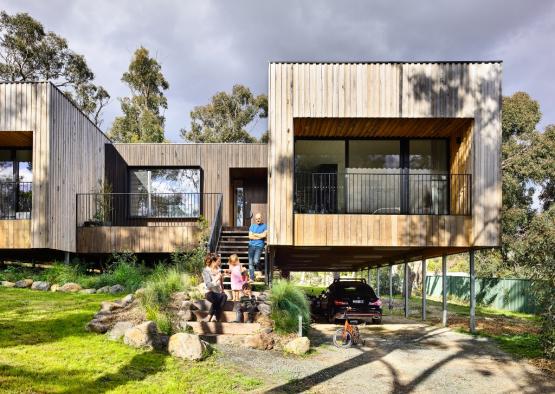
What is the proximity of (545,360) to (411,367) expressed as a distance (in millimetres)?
2876

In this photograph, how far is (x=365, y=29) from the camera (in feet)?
78.0

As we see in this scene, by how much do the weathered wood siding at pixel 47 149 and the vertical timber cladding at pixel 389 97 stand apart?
→ 23.9 feet

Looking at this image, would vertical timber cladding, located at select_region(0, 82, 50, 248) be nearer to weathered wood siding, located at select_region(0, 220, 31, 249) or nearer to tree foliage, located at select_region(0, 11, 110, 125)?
weathered wood siding, located at select_region(0, 220, 31, 249)

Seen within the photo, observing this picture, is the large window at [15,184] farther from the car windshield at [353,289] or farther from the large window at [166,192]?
the car windshield at [353,289]

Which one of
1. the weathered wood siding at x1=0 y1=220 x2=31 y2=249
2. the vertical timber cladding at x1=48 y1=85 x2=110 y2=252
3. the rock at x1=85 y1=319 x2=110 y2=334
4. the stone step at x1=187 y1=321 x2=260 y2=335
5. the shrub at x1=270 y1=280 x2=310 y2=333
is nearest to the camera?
the rock at x1=85 y1=319 x2=110 y2=334

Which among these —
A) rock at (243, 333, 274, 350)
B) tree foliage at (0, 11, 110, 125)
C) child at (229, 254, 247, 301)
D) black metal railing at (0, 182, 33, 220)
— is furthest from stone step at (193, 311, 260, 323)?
tree foliage at (0, 11, 110, 125)

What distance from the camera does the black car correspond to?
14.4m

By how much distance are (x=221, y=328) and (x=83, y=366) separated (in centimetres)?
315

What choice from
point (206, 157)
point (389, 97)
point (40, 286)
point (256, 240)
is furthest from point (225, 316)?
point (206, 157)

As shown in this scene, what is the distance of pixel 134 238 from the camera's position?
17938 mm

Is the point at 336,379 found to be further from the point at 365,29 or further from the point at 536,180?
the point at 536,180

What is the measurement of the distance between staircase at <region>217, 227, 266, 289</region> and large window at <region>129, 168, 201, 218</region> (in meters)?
3.39

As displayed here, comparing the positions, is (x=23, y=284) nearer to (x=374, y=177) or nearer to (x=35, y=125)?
(x=35, y=125)

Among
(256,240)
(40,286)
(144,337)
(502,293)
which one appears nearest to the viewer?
(144,337)
